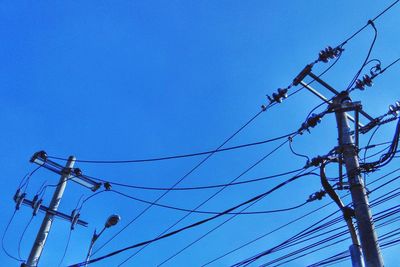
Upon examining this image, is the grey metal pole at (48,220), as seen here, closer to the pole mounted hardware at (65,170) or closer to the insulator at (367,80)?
the pole mounted hardware at (65,170)

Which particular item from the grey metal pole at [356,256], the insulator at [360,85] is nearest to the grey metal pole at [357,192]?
the insulator at [360,85]

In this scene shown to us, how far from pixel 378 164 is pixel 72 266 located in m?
9.11

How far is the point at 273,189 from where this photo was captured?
8.78 meters

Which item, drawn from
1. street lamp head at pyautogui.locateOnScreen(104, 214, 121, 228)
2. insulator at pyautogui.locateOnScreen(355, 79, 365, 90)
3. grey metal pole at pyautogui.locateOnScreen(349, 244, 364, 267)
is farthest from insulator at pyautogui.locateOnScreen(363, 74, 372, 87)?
street lamp head at pyautogui.locateOnScreen(104, 214, 121, 228)

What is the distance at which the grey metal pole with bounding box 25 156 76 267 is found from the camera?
11601 millimetres

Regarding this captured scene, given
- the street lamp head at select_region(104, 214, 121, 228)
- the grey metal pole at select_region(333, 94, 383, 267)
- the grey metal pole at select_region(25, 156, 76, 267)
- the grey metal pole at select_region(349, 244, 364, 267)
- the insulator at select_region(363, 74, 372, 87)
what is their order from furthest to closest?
1. the street lamp head at select_region(104, 214, 121, 228)
2. the grey metal pole at select_region(25, 156, 76, 267)
3. the insulator at select_region(363, 74, 372, 87)
4. the grey metal pole at select_region(349, 244, 364, 267)
5. the grey metal pole at select_region(333, 94, 383, 267)

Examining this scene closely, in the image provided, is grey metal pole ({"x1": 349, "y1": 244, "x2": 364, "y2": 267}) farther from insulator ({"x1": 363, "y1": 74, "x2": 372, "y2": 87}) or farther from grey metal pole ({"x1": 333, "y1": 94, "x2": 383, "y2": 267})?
insulator ({"x1": 363, "y1": 74, "x2": 372, "y2": 87})

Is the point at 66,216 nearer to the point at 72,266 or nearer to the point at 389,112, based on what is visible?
the point at 72,266

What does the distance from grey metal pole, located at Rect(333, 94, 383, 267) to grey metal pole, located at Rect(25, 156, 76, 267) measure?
324 inches

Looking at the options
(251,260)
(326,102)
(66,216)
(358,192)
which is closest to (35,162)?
(66,216)

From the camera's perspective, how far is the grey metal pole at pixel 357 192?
20.6ft

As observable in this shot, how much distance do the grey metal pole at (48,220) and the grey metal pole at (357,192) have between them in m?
8.23

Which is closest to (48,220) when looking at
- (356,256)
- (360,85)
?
(356,256)

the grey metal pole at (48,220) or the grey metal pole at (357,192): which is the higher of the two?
the grey metal pole at (48,220)
